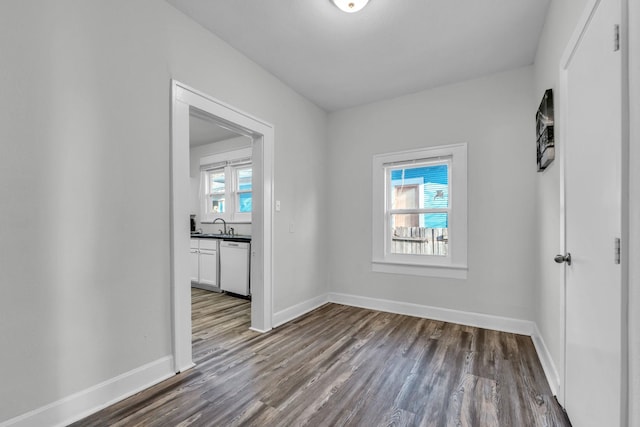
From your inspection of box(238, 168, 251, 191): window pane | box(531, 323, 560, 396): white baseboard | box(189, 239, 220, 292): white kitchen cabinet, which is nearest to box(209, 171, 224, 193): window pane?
box(238, 168, 251, 191): window pane

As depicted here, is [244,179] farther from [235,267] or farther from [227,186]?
[235,267]

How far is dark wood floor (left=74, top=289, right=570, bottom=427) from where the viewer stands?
1727mm

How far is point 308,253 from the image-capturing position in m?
3.81

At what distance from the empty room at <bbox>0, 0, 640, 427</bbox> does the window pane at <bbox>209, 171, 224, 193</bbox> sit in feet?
7.96

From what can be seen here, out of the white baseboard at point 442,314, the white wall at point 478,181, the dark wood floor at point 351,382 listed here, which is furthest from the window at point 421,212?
the dark wood floor at point 351,382

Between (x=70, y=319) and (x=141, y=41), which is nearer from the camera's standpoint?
(x=70, y=319)

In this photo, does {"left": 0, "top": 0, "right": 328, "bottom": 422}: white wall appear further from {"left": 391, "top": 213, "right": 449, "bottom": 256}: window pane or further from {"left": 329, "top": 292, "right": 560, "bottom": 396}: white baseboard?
{"left": 391, "top": 213, "right": 449, "bottom": 256}: window pane

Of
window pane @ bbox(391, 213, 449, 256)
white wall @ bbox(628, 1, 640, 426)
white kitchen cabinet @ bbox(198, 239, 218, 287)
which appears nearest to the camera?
white wall @ bbox(628, 1, 640, 426)

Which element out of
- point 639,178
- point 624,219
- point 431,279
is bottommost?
point 431,279

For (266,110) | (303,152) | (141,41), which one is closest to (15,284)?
(141,41)

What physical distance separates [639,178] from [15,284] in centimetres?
263

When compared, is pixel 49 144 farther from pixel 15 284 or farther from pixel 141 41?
pixel 141 41

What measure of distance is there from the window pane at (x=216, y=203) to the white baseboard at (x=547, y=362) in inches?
193

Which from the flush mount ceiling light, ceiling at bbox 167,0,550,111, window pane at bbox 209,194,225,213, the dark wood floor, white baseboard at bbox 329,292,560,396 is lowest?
the dark wood floor
